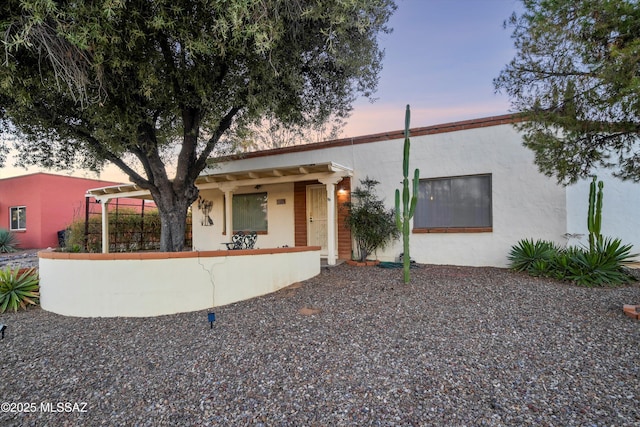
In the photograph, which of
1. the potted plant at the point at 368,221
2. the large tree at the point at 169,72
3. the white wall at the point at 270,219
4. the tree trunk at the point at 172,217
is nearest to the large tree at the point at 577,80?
the large tree at the point at 169,72

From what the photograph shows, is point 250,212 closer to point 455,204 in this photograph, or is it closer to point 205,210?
point 205,210

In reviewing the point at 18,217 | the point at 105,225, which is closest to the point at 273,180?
the point at 105,225

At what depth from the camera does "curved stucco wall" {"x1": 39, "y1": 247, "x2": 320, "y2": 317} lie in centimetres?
510

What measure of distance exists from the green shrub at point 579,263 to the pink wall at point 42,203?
64.0ft

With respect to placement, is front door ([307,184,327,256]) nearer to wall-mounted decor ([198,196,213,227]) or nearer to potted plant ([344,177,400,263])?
potted plant ([344,177,400,263])

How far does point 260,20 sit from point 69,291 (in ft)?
16.6

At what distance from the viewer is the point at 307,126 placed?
8.00m

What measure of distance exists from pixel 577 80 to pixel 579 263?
3.60 m

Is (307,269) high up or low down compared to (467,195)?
down

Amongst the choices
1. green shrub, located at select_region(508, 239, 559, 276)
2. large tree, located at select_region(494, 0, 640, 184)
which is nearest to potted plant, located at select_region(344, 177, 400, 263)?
green shrub, located at select_region(508, 239, 559, 276)

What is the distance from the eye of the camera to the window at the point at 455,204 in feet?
27.7

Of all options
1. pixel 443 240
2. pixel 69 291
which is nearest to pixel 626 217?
pixel 443 240

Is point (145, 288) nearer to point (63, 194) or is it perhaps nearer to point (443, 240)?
point (443, 240)

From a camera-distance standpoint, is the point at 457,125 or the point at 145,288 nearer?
the point at 145,288
